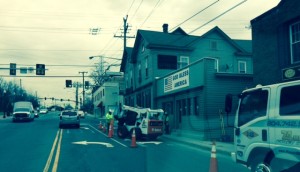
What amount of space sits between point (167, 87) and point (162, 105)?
2.76 m

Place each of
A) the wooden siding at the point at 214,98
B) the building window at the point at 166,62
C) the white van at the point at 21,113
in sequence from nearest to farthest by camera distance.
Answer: the wooden siding at the point at 214,98 < the building window at the point at 166,62 < the white van at the point at 21,113

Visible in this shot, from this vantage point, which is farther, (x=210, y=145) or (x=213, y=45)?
(x=213, y=45)

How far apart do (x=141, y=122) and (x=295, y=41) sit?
10167 millimetres

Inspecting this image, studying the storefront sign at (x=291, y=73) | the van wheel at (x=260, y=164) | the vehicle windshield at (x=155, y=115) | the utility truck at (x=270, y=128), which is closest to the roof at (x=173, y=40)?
the vehicle windshield at (x=155, y=115)

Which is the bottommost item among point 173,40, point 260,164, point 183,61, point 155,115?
point 260,164

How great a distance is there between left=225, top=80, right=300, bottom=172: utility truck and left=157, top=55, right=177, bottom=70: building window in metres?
24.2

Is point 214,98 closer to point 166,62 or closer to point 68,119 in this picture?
point 166,62

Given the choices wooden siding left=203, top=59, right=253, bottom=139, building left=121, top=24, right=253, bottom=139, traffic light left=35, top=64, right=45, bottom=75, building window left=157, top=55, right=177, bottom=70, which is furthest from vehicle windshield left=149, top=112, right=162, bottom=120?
traffic light left=35, top=64, right=45, bottom=75

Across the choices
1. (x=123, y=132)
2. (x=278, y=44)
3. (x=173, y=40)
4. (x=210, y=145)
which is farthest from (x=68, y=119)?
(x=278, y=44)

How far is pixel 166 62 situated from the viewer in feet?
108

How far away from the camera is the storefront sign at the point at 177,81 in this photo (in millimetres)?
24109

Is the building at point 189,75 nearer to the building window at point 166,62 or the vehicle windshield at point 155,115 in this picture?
the building window at point 166,62

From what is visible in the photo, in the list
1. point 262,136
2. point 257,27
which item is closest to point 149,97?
point 257,27

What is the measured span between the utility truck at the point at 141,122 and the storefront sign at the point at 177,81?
3.38 m
